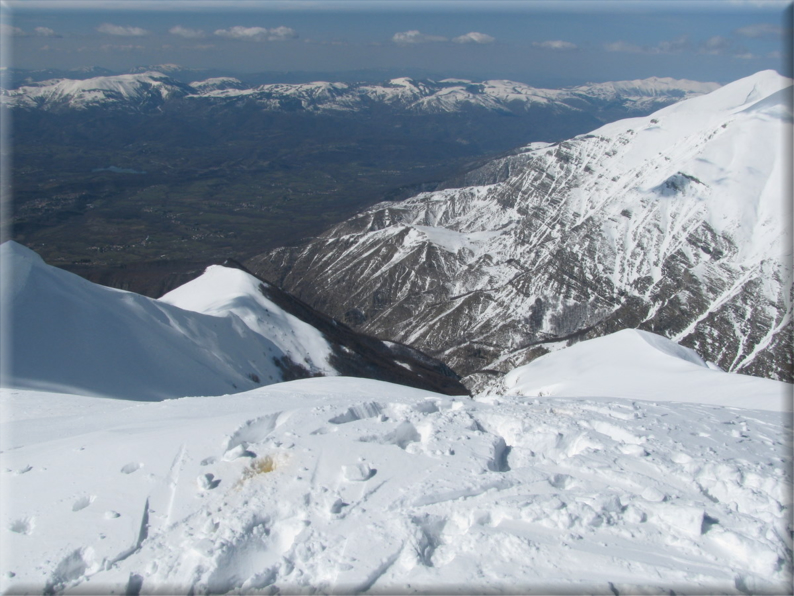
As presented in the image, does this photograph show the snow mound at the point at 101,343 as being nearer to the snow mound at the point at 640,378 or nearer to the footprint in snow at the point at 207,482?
the footprint in snow at the point at 207,482

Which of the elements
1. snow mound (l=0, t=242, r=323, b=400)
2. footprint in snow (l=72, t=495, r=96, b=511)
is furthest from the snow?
snow mound (l=0, t=242, r=323, b=400)

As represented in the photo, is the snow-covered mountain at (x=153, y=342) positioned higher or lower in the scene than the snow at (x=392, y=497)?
lower

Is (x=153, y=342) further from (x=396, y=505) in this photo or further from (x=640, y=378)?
(x=396, y=505)

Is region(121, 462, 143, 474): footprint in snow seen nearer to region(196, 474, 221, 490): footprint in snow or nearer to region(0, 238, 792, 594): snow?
region(0, 238, 792, 594): snow

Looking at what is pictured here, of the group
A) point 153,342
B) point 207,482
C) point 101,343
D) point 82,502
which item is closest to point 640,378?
point 207,482

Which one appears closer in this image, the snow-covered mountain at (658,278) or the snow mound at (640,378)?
the snow mound at (640,378)

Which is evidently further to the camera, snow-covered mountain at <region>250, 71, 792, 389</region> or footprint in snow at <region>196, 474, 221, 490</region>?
snow-covered mountain at <region>250, 71, 792, 389</region>

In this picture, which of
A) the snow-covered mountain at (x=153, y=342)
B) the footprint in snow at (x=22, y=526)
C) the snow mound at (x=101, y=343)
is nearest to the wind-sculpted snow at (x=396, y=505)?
the footprint in snow at (x=22, y=526)
